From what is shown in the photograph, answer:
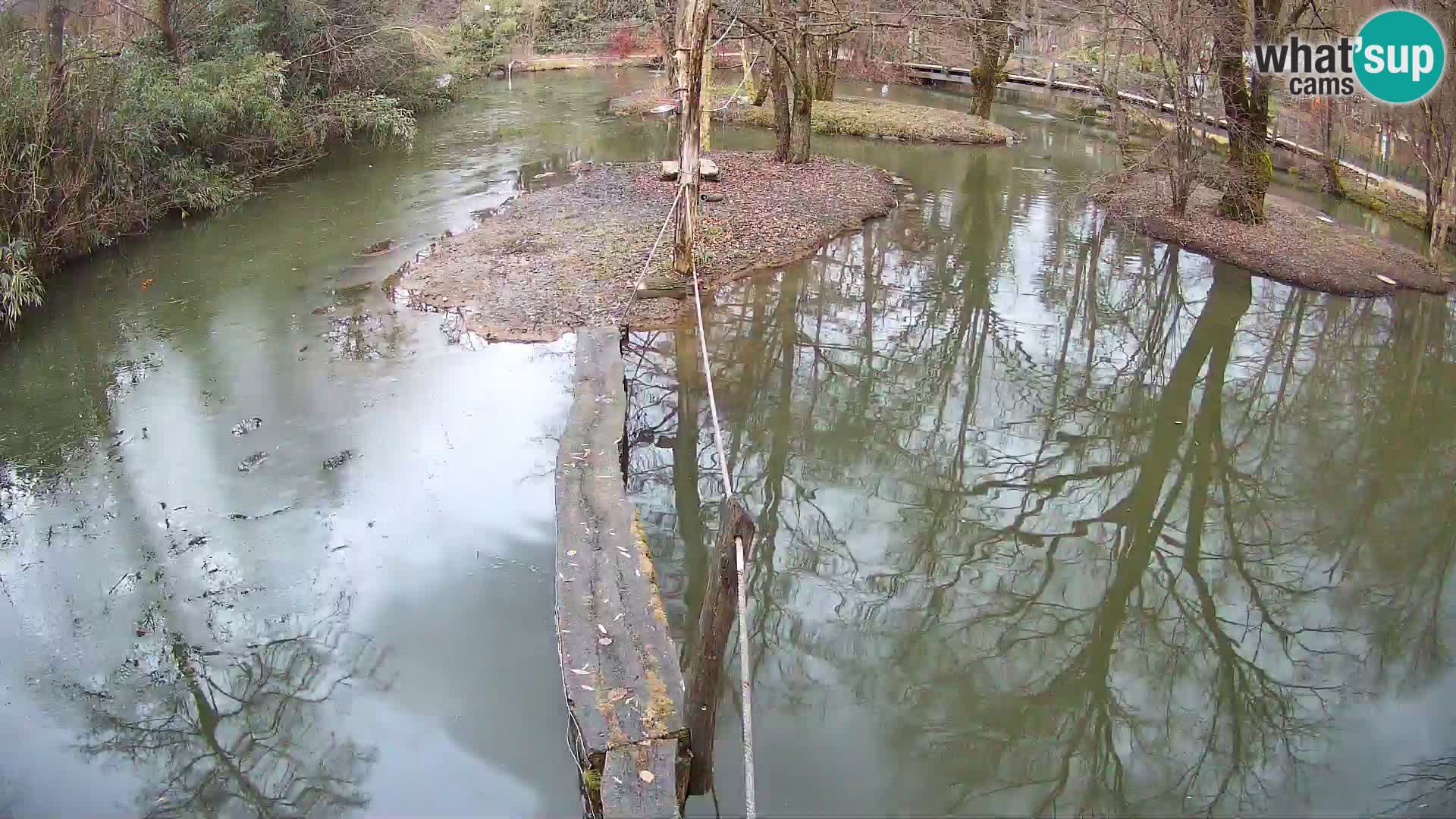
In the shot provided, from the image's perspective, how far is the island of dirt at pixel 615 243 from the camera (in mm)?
10984

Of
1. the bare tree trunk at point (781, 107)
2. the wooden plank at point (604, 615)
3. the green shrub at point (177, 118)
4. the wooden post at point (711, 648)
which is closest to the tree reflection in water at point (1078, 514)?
the wooden plank at point (604, 615)

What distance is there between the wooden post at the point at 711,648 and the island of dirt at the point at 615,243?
19.9 feet

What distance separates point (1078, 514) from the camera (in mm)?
7648

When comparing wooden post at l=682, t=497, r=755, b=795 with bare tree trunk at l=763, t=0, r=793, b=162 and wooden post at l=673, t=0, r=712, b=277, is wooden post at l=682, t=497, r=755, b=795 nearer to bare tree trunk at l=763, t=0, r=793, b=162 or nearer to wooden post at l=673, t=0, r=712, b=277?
wooden post at l=673, t=0, r=712, b=277

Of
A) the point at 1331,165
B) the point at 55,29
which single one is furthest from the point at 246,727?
the point at 1331,165

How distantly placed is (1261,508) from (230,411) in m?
8.50

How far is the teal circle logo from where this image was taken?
12625 mm

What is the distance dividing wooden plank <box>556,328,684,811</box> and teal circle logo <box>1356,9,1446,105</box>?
1172 cm

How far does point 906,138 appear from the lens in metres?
21.2

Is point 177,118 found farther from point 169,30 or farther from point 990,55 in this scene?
point 990,55

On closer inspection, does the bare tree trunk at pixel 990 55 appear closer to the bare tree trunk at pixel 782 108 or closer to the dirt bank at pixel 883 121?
the dirt bank at pixel 883 121

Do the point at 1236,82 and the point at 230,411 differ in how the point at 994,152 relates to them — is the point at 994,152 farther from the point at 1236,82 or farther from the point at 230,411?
the point at 230,411

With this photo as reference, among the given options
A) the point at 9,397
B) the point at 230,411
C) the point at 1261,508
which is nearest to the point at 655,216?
the point at 230,411

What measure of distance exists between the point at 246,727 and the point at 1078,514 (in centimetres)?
575
